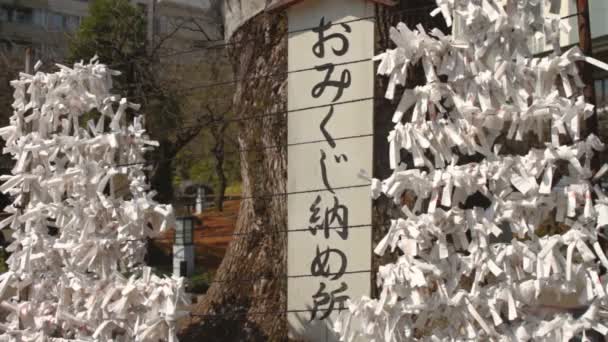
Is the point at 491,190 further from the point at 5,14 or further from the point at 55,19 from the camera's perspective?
the point at 5,14

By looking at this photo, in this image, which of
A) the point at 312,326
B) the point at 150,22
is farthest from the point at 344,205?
the point at 150,22

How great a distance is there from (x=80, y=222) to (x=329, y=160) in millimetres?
1369

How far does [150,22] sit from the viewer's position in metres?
17.0

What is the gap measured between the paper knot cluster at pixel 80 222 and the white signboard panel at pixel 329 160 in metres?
0.72

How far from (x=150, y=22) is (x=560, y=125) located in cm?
1556

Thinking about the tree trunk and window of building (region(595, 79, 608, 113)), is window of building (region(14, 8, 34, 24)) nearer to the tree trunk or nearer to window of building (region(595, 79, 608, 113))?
window of building (region(595, 79, 608, 113))

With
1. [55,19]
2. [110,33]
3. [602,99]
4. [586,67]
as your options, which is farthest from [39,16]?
[586,67]

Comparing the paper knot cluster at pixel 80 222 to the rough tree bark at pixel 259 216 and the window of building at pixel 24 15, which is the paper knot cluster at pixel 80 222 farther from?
the window of building at pixel 24 15

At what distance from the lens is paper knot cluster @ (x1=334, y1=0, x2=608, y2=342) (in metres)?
2.64

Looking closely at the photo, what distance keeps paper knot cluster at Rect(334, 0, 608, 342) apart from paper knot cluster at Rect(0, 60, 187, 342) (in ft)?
3.85

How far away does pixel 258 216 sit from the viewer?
14.8ft

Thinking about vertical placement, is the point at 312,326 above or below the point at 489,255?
below

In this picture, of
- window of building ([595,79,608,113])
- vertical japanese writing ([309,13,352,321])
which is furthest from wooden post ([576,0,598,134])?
window of building ([595,79,608,113])

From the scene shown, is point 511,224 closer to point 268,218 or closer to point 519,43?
point 519,43
